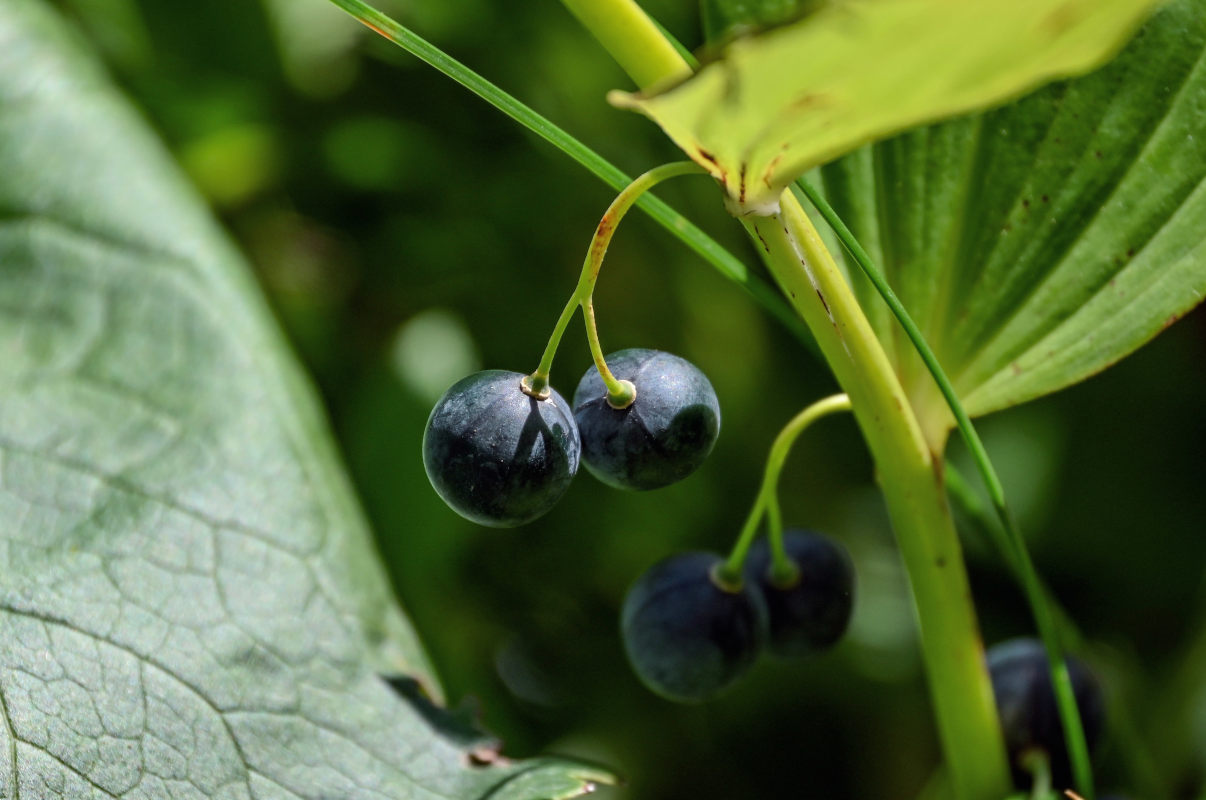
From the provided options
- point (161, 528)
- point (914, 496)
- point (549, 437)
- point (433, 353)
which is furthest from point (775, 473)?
point (433, 353)

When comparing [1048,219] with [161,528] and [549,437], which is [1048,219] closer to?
[549,437]

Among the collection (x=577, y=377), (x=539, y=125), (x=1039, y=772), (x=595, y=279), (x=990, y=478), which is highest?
(x=577, y=377)

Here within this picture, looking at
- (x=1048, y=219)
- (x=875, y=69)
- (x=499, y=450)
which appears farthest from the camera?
(x=1048, y=219)

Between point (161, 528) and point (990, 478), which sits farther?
point (161, 528)

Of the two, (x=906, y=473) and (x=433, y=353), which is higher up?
(x=433, y=353)

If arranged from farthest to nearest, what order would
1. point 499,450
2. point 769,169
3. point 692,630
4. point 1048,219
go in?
point 692,630 → point 1048,219 → point 499,450 → point 769,169

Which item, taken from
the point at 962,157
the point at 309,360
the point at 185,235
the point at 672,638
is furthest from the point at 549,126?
the point at 309,360

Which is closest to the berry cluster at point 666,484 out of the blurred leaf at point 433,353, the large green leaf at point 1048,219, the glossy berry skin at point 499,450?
the glossy berry skin at point 499,450
